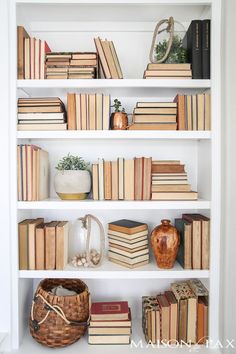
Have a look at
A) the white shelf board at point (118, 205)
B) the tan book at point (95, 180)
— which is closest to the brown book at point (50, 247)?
the white shelf board at point (118, 205)

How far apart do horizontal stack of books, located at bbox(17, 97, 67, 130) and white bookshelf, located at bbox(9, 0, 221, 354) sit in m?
0.04

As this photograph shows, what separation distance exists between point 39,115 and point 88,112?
0.25 meters

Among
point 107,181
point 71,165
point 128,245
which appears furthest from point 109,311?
point 71,165

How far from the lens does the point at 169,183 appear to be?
1557 mm

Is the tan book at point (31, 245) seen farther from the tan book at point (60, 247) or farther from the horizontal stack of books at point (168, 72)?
the horizontal stack of books at point (168, 72)

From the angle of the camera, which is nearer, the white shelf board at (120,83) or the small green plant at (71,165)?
→ the white shelf board at (120,83)

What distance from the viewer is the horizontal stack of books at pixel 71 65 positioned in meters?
1.55

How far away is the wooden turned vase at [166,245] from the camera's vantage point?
151cm

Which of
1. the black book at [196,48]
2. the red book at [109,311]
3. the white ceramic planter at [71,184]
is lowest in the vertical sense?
the red book at [109,311]

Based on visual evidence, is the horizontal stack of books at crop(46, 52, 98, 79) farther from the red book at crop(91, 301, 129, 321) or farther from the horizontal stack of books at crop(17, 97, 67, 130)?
the red book at crop(91, 301, 129, 321)

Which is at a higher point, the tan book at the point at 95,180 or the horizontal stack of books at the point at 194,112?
the horizontal stack of books at the point at 194,112

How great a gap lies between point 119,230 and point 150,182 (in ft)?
1.04

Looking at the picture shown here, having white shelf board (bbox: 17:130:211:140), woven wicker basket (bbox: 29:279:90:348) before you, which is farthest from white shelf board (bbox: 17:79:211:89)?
woven wicker basket (bbox: 29:279:90:348)

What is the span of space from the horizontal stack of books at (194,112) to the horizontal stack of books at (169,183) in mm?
225
